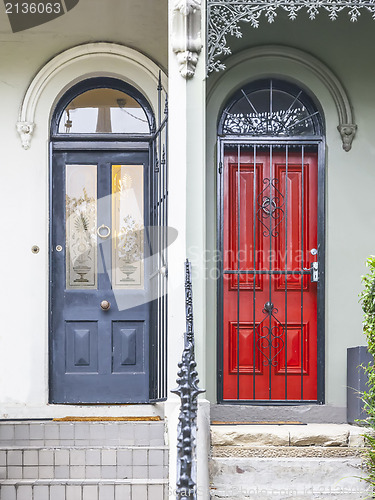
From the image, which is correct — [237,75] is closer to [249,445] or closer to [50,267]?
[50,267]

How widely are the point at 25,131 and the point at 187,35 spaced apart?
1.84 meters

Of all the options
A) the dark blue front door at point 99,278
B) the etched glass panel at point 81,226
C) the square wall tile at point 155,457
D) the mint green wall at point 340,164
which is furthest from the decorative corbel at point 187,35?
the square wall tile at point 155,457

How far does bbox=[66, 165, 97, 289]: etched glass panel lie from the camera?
6430 mm

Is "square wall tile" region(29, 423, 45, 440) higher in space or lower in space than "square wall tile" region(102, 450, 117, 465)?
higher

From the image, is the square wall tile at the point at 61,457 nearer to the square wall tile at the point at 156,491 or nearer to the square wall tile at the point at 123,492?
the square wall tile at the point at 123,492

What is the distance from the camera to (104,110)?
6.49 m

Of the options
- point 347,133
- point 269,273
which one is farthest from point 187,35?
point 269,273

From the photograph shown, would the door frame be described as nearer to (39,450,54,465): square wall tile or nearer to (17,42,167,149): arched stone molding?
(17,42,167,149): arched stone molding

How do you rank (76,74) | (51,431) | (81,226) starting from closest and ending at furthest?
(51,431), (76,74), (81,226)

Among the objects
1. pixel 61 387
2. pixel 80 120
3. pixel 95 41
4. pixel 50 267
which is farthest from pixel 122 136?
pixel 61 387

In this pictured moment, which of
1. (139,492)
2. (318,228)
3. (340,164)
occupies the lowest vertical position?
(139,492)

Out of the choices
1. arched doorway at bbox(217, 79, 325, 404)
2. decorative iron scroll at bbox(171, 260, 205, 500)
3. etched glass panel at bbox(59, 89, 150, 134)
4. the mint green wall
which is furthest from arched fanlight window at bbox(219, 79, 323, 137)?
decorative iron scroll at bbox(171, 260, 205, 500)

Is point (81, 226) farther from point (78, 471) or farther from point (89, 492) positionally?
point (89, 492)

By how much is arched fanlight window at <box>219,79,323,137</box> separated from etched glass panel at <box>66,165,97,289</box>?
1.30 metres
